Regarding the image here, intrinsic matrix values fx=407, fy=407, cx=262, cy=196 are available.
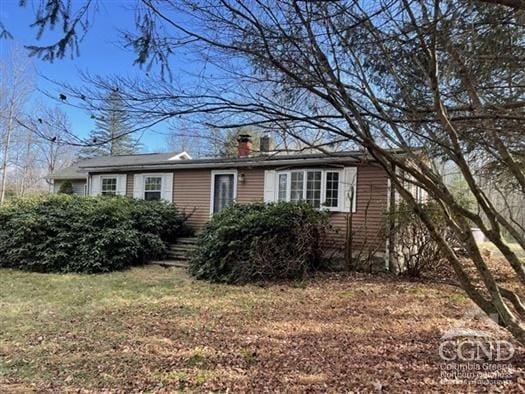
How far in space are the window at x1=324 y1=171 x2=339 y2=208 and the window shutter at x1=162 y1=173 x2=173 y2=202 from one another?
5.55m

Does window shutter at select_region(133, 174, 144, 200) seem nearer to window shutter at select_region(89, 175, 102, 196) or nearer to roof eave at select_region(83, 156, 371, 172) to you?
roof eave at select_region(83, 156, 371, 172)

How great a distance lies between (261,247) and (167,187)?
6024 mm

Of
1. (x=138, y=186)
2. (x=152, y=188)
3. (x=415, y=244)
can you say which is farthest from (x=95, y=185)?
(x=415, y=244)

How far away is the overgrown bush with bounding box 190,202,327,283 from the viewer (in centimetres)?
869

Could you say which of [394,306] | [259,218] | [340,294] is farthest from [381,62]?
[259,218]

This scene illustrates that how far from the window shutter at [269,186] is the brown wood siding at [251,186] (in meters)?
0.20

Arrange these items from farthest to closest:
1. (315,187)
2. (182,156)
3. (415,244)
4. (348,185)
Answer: (182,156), (315,187), (348,185), (415,244)

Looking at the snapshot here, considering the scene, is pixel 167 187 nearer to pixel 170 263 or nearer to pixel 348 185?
pixel 170 263

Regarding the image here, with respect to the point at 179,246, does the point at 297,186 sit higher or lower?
higher

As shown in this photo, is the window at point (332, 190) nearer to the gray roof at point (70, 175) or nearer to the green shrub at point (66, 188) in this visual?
the gray roof at point (70, 175)

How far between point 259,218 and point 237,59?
5.70 metres

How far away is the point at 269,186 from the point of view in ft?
38.1

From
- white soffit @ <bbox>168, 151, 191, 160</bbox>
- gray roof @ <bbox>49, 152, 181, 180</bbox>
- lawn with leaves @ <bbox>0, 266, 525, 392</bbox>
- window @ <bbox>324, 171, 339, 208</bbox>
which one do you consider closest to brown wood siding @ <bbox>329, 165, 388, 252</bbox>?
window @ <bbox>324, 171, 339, 208</bbox>
